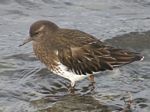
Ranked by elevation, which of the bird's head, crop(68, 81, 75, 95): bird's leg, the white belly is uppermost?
the bird's head

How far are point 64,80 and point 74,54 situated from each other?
29.0 inches

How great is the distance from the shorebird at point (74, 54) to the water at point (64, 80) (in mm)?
337

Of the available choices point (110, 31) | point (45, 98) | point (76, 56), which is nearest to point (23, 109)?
point (45, 98)

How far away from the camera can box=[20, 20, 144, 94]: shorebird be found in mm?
6527

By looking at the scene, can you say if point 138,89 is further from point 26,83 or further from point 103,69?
point 26,83

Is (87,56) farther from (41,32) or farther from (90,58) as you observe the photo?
(41,32)

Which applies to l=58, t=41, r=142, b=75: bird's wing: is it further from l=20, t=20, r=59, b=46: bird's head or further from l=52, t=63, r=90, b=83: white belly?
l=20, t=20, r=59, b=46: bird's head

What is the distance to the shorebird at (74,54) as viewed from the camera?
6527 millimetres

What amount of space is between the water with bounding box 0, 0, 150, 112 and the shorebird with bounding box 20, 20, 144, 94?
13.3 inches

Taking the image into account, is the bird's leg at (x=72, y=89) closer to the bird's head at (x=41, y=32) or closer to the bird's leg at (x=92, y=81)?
the bird's leg at (x=92, y=81)

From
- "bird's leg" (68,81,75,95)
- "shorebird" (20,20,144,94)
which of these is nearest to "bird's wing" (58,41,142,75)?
"shorebird" (20,20,144,94)

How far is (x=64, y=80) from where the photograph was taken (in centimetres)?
720

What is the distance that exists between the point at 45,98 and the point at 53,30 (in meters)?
0.83

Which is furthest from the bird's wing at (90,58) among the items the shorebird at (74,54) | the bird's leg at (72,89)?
the bird's leg at (72,89)
